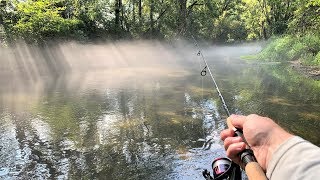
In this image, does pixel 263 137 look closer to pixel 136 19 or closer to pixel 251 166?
pixel 251 166

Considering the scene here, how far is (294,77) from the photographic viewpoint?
1734cm

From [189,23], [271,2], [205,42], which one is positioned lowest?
[205,42]

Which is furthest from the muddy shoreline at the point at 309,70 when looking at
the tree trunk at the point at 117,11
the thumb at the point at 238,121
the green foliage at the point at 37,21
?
the tree trunk at the point at 117,11

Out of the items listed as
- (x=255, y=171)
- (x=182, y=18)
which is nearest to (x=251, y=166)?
(x=255, y=171)

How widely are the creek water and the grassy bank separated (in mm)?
2389

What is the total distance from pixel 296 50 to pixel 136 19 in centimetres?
1744

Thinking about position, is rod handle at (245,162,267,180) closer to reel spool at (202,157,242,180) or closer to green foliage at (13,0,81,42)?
reel spool at (202,157,242,180)

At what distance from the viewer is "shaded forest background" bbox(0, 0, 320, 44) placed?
20.8 metres

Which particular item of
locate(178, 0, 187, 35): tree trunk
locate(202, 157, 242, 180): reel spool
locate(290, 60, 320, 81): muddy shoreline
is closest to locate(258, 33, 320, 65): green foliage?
locate(290, 60, 320, 81): muddy shoreline

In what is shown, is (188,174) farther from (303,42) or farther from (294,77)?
(303,42)

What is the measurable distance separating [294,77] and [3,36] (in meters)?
15.2

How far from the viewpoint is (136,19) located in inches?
1437

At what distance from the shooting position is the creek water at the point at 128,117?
6.74 metres

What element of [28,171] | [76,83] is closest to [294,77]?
[76,83]
